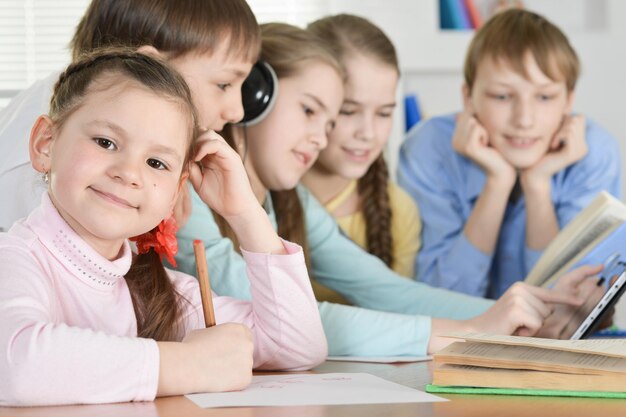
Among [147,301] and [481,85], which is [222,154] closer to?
[147,301]

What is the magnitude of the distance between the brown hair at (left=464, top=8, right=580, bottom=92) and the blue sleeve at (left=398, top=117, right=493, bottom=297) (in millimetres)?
208

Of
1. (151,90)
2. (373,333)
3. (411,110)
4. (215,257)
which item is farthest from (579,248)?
(411,110)

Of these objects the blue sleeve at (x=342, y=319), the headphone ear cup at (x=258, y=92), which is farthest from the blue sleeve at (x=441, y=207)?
the blue sleeve at (x=342, y=319)

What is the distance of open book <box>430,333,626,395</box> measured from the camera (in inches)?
34.8

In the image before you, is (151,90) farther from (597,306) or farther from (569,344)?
(597,306)

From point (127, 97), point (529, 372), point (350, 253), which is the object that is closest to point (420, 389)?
point (529, 372)

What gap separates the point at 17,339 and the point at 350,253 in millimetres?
991

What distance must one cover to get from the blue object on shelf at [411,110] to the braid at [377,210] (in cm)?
121

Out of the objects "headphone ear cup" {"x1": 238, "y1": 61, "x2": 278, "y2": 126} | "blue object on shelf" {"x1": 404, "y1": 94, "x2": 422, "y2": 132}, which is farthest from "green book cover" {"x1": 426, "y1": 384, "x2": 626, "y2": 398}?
"blue object on shelf" {"x1": 404, "y1": 94, "x2": 422, "y2": 132}

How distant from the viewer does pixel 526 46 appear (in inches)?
82.4

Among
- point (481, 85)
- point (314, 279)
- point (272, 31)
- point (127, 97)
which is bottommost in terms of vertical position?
point (314, 279)

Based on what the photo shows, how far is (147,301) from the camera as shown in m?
1.07

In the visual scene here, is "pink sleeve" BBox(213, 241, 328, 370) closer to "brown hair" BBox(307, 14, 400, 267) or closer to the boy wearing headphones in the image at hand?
the boy wearing headphones

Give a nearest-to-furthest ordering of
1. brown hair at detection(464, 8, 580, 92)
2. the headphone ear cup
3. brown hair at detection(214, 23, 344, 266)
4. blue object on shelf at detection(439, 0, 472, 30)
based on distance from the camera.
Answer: the headphone ear cup → brown hair at detection(214, 23, 344, 266) → brown hair at detection(464, 8, 580, 92) → blue object on shelf at detection(439, 0, 472, 30)
